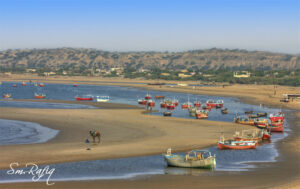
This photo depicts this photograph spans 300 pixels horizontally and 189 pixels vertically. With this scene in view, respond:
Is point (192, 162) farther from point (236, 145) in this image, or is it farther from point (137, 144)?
point (137, 144)

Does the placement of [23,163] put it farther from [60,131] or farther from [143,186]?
[60,131]

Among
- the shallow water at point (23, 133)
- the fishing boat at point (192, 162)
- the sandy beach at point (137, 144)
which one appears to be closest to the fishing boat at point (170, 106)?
the sandy beach at point (137, 144)

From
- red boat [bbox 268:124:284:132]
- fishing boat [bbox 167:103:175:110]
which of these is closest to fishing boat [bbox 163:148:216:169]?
red boat [bbox 268:124:284:132]

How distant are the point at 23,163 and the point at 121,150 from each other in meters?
10.1

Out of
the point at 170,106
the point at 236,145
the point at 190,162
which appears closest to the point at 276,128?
the point at 236,145

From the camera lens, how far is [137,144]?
4734 centimetres

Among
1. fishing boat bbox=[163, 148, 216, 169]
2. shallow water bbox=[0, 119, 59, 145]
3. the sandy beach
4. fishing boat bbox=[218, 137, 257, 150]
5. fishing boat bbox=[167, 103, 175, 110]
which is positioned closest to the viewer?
the sandy beach

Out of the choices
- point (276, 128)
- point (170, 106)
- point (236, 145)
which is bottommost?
point (170, 106)

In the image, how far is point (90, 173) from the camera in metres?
34.5

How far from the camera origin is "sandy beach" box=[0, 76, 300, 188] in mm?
31797

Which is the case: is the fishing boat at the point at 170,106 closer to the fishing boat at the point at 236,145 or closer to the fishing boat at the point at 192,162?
the fishing boat at the point at 236,145

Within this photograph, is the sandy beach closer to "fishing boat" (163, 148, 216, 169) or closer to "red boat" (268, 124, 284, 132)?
"red boat" (268, 124, 284, 132)

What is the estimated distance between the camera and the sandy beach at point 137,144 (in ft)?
104

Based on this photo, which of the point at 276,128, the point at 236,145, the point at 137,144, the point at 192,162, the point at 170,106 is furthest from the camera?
the point at 170,106
